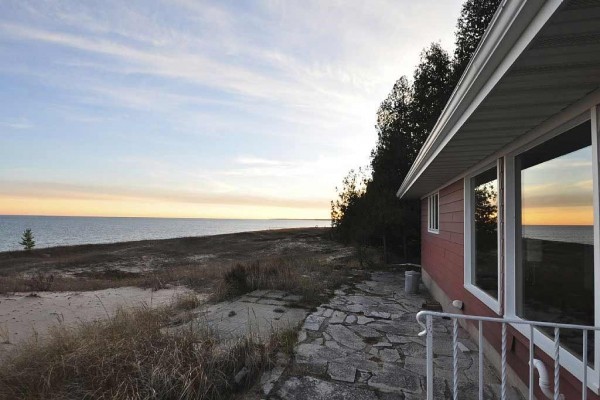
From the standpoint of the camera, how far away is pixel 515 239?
3307 mm

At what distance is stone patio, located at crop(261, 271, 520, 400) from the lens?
3.25 m

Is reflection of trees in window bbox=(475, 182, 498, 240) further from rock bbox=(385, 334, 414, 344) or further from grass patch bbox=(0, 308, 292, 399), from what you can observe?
grass patch bbox=(0, 308, 292, 399)

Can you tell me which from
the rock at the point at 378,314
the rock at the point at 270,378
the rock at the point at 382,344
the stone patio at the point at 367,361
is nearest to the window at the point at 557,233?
the stone patio at the point at 367,361

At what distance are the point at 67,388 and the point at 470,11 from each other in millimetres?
15454

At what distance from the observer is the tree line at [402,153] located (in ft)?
39.6

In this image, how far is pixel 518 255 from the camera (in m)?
3.25

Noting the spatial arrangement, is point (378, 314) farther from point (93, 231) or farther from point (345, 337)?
point (93, 231)

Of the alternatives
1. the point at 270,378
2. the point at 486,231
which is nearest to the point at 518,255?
the point at 486,231

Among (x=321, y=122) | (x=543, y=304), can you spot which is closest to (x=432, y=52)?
(x=321, y=122)

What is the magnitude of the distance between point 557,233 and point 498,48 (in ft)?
5.28

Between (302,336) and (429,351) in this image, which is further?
(302,336)

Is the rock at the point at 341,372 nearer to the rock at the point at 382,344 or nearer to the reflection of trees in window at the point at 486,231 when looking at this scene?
the rock at the point at 382,344

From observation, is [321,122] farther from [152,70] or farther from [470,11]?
[470,11]

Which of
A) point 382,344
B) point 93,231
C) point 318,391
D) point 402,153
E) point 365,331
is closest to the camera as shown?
point 318,391
